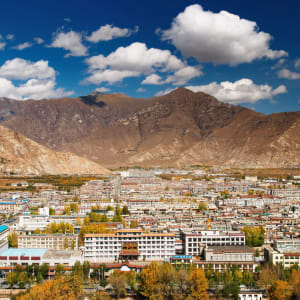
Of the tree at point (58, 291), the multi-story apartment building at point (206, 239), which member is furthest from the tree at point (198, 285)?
the multi-story apartment building at point (206, 239)

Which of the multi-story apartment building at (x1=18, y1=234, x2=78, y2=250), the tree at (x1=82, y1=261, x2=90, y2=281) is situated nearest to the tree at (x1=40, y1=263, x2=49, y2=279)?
the tree at (x1=82, y1=261, x2=90, y2=281)

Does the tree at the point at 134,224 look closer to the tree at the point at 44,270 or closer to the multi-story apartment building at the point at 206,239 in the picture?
the multi-story apartment building at the point at 206,239

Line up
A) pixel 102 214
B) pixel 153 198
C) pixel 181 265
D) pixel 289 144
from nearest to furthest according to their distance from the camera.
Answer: pixel 181 265, pixel 102 214, pixel 153 198, pixel 289 144

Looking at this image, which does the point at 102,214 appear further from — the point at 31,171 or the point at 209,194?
the point at 31,171

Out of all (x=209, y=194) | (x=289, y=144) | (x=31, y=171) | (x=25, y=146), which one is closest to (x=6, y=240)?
(x=209, y=194)

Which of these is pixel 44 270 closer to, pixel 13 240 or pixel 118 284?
pixel 118 284
